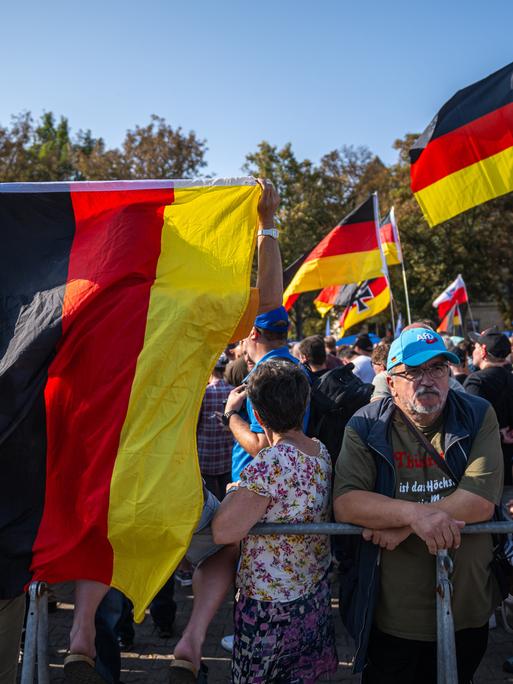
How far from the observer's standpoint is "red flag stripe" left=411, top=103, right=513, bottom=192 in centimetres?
598

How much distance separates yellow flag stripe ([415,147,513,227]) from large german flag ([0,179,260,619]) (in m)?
3.70

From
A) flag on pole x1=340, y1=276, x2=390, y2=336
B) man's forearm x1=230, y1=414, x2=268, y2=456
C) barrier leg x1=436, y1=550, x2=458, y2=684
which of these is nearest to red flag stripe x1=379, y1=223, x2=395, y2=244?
flag on pole x1=340, y1=276, x2=390, y2=336

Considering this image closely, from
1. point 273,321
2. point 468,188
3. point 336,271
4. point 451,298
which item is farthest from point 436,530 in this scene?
point 451,298

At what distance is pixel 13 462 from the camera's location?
2.69 metres

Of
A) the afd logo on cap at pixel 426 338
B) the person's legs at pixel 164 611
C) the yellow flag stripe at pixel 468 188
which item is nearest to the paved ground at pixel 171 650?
the person's legs at pixel 164 611

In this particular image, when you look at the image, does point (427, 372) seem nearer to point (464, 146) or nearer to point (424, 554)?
point (424, 554)

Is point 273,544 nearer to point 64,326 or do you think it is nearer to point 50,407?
point 50,407

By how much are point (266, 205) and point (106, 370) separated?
116cm

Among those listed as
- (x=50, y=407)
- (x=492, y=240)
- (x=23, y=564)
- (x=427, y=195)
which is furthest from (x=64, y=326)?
(x=492, y=240)

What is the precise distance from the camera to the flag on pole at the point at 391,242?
1293cm

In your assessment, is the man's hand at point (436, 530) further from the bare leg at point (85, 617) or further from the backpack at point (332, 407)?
the backpack at point (332, 407)

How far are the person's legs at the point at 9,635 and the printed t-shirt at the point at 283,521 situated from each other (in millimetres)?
926

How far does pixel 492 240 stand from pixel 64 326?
32.4 metres

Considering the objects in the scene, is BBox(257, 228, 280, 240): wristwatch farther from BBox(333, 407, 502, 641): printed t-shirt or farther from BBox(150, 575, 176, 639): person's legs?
BBox(150, 575, 176, 639): person's legs
